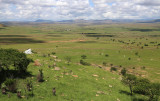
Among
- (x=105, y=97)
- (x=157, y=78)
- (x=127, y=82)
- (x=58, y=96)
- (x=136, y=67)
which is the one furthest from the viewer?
(x=136, y=67)

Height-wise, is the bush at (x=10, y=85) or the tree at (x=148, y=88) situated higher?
the bush at (x=10, y=85)

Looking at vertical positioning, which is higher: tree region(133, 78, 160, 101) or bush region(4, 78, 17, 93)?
bush region(4, 78, 17, 93)

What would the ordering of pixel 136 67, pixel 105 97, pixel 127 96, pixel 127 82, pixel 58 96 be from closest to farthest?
pixel 58 96, pixel 105 97, pixel 127 96, pixel 127 82, pixel 136 67

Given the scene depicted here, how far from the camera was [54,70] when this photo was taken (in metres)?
33.5

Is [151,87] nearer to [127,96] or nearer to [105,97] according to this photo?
[127,96]

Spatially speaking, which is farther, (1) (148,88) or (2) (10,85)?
(1) (148,88)

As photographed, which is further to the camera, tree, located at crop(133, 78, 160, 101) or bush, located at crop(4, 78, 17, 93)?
tree, located at crop(133, 78, 160, 101)

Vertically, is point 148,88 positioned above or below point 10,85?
below

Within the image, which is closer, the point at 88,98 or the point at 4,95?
the point at 4,95

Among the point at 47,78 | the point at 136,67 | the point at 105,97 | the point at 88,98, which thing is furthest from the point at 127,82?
the point at 136,67

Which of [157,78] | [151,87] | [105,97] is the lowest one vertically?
[157,78]

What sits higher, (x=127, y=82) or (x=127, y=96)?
(x=127, y=82)

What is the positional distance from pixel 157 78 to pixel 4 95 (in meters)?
45.5

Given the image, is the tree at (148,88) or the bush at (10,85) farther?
the tree at (148,88)
